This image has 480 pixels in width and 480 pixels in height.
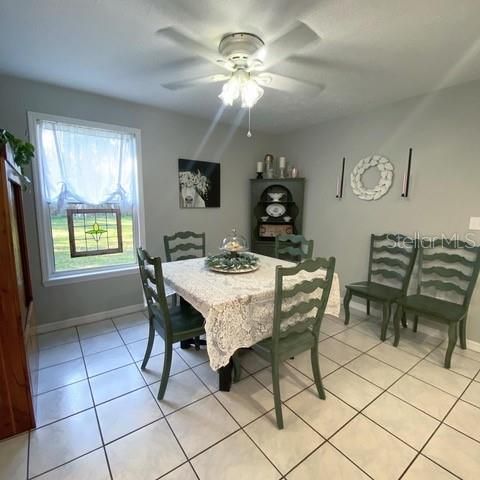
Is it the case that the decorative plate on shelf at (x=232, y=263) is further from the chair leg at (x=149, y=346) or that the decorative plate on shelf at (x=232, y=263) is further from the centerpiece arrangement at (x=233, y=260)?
the chair leg at (x=149, y=346)

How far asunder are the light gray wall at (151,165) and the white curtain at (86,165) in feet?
0.46

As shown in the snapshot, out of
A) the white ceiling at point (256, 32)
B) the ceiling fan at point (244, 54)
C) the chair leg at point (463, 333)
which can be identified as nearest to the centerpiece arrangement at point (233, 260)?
the ceiling fan at point (244, 54)

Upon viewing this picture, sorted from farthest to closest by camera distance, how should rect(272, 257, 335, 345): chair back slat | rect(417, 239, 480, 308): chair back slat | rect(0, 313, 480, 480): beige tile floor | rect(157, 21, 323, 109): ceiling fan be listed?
rect(417, 239, 480, 308): chair back slat < rect(157, 21, 323, 109): ceiling fan < rect(272, 257, 335, 345): chair back slat < rect(0, 313, 480, 480): beige tile floor

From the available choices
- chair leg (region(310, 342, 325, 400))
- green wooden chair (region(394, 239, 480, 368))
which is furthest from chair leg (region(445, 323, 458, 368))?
chair leg (region(310, 342, 325, 400))

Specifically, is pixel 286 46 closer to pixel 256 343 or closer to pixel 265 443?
pixel 256 343

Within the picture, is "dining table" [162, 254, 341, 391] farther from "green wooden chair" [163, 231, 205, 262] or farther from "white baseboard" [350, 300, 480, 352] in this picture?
"white baseboard" [350, 300, 480, 352]

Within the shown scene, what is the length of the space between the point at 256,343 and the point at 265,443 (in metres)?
0.53

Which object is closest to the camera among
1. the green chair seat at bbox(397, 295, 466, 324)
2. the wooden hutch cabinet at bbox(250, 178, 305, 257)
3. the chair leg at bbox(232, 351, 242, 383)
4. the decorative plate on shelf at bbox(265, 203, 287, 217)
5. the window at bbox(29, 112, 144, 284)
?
the chair leg at bbox(232, 351, 242, 383)

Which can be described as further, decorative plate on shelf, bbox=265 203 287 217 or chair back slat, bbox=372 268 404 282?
decorative plate on shelf, bbox=265 203 287 217

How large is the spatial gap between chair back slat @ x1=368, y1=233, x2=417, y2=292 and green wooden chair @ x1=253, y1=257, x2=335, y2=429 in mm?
1492

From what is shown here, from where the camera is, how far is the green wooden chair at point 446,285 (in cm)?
230

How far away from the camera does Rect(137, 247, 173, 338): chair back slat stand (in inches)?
66.2

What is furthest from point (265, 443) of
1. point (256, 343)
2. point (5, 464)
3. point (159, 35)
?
point (159, 35)

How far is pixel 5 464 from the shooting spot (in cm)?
138
